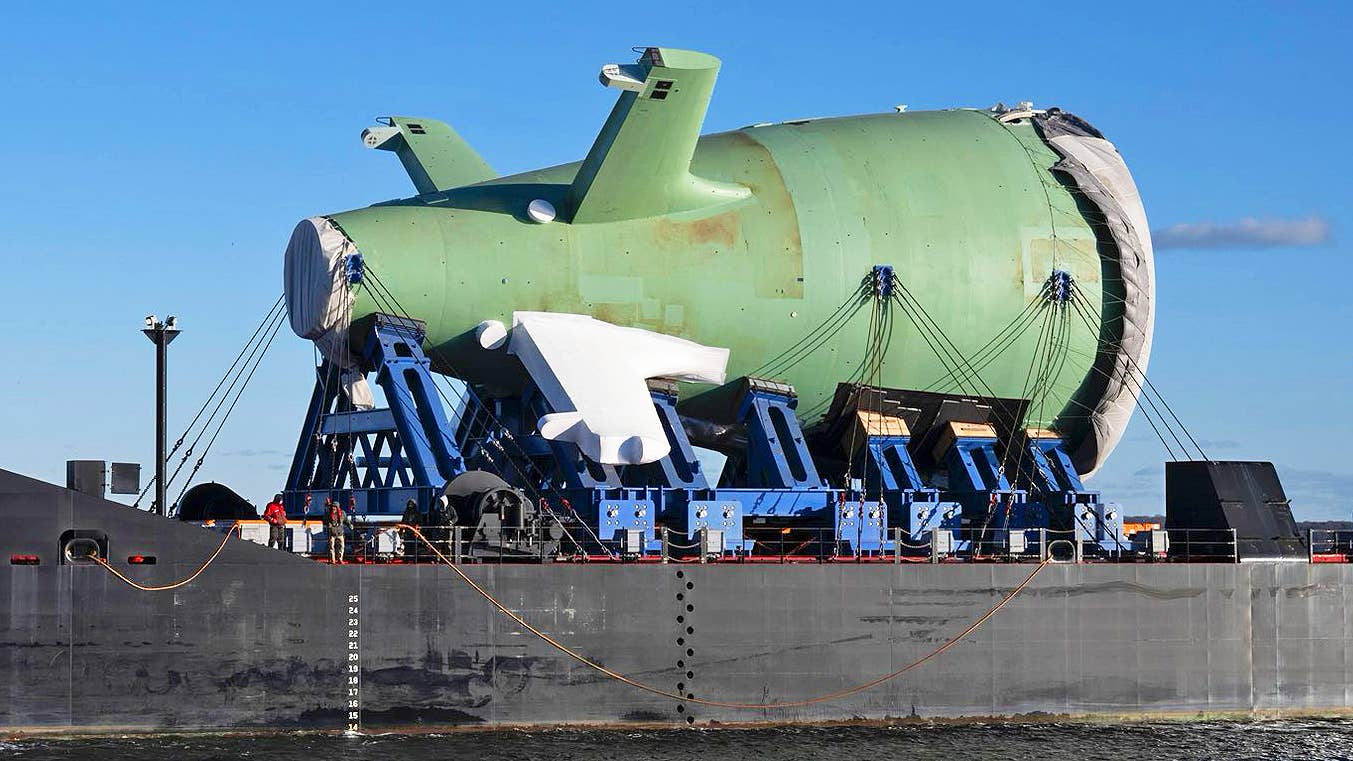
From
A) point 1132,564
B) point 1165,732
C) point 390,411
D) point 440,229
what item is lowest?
point 1165,732

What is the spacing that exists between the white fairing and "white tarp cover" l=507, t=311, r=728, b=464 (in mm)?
11691

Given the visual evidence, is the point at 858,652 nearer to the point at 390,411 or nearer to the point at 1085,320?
the point at 390,411

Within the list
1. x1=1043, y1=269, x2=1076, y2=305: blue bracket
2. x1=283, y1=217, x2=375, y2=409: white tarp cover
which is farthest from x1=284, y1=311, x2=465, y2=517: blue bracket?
x1=1043, y1=269, x2=1076, y2=305: blue bracket

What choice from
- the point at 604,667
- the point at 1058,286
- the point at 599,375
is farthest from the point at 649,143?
the point at 1058,286

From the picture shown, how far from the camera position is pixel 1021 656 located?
103 ft

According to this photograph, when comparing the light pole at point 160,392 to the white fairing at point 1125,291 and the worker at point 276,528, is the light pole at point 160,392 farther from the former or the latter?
the white fairing at point 1125,291

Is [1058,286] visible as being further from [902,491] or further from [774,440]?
[774,440]

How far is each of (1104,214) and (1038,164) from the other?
1995 millimetres

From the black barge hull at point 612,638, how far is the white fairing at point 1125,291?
8.56m

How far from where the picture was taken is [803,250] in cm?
3656

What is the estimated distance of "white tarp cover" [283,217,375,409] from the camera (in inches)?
1314

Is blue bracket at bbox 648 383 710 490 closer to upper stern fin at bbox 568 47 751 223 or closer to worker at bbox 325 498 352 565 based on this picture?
upper stern fin at bbox 568 47 751 223

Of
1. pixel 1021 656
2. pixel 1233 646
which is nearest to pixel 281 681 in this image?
pixel 1021 656

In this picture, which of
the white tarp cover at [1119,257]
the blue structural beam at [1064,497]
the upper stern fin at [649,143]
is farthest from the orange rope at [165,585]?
the white tarp cover at [1119,257]
